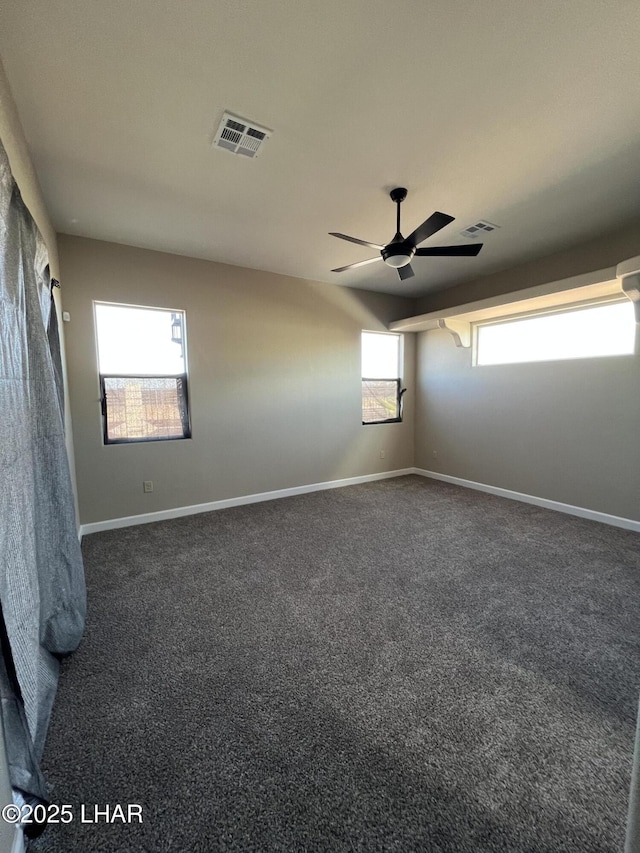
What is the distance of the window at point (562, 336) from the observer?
3416 mm

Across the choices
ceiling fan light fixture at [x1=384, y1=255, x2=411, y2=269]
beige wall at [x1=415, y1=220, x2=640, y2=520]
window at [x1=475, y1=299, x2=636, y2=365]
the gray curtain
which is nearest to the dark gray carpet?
the gray curtain

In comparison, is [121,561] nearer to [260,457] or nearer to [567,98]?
[260,457]

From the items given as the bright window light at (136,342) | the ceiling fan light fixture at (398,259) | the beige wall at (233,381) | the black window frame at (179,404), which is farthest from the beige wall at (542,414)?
the bright window light at (136,342)

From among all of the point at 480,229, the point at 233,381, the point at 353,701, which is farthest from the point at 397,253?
the point at 353,701

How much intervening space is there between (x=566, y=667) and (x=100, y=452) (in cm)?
401

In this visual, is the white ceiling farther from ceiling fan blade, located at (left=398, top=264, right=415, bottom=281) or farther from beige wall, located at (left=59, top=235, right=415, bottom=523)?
beige wall, located at (left=59, top=235, right=415, bottom=523)

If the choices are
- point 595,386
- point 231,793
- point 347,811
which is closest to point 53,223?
point 231,793

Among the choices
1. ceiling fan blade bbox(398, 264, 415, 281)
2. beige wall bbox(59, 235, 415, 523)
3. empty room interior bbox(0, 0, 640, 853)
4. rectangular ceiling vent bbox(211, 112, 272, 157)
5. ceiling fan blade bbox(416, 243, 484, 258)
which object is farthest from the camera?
beige wall bbox(59, 235, 415, 523)

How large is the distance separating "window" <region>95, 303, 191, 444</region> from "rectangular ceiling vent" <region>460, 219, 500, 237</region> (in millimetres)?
3055

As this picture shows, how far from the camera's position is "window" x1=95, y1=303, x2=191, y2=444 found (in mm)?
3486

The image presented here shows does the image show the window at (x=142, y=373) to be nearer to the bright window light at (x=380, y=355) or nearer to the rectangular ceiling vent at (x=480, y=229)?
the bright window light at (x=380, y=355)

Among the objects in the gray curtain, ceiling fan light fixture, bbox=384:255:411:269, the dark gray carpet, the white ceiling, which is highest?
the white ceiling

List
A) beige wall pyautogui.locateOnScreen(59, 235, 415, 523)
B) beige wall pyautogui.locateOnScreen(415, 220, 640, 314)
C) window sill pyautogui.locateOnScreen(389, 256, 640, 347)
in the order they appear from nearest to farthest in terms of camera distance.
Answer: window sill pyautogui.locateOnScreen(389, 256, 640, 347) < beige wall pyautogui.locateOnScreen(415, 220, 640, 314) < beige wall pyautogui.locateOnScreen(59, 235, 415, 523)

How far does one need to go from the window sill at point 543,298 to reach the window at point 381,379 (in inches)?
18.9
